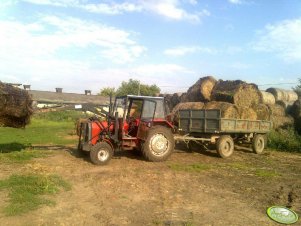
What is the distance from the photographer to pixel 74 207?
249 inches

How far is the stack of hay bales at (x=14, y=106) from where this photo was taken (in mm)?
8867

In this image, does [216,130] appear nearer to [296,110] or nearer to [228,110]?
[228,110]

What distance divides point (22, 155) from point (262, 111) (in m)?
10.1

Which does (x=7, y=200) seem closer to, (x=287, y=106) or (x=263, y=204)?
(x=263, y=204)

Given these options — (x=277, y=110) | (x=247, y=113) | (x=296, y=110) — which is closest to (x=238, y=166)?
(x=247, y=113)

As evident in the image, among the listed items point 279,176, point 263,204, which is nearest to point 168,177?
point 263,204

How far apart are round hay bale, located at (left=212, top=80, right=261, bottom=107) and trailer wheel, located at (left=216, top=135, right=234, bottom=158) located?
7.53ft

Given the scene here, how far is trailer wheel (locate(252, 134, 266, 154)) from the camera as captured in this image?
13.7 m

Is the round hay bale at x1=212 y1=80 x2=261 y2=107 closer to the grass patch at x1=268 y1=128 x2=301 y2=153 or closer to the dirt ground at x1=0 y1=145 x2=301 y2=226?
the grass patch at x1=268 y1=128 x2=301 y2=153

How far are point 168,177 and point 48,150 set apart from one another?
17.6 feet

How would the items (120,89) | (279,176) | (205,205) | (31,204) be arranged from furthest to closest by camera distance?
(120,89) < (279,176) < (205,205) < (31,204)

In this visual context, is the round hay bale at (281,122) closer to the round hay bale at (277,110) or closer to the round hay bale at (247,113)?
the round hay bale at (277,110)

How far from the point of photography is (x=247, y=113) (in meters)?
14.0
